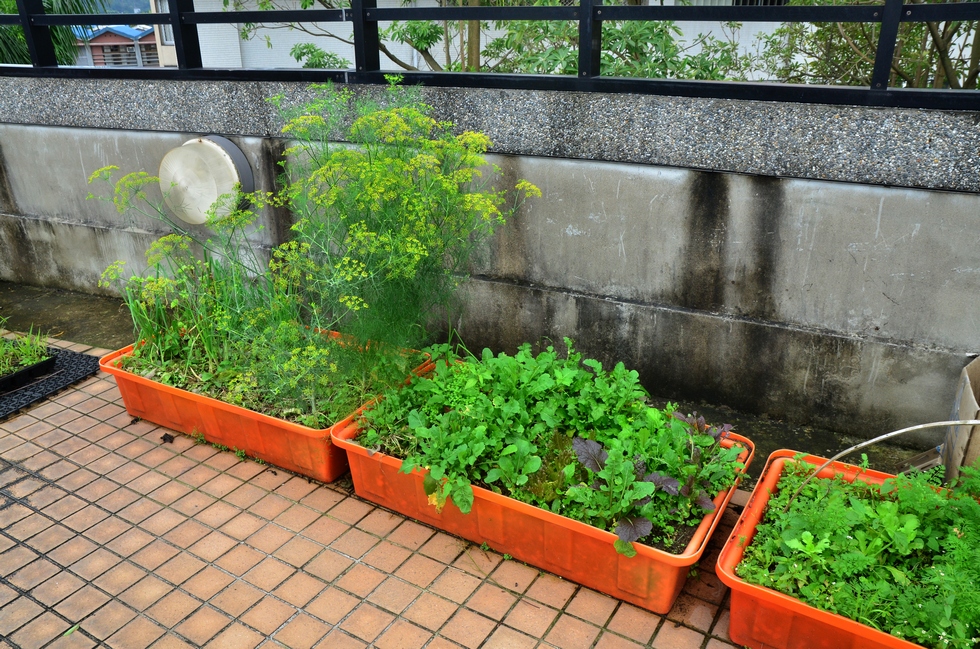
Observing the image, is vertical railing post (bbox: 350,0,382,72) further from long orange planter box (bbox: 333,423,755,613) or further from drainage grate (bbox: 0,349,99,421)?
drainage grate (bbox: 0,349,99,421)

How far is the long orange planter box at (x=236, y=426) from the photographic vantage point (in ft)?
12.1

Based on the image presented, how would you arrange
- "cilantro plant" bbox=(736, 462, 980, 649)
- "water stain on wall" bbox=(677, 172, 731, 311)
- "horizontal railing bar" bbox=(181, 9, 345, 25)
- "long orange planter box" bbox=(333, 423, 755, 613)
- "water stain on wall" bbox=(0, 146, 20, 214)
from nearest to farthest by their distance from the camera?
"cilantro plant" bbox=(736, 462, 980, 649)
"long orange planter box" bbox=(333, 423, 755, 613)
"water stain on wall" bbox=(677, 172, 731, 311)
"horizontal railing bar" bbox=(181, 9, 345, 25)
"water stain on wall" bbox=(0, 146, 20, 214)

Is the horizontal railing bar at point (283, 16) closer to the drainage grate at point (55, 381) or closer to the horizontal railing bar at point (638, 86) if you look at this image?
the horizontal railing bar at point (638, 86)

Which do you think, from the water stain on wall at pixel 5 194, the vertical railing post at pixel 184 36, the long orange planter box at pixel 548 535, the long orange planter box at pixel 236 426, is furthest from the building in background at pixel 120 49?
the long orange planter box at pixel 548 535

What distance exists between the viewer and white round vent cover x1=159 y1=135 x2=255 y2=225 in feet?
15.8

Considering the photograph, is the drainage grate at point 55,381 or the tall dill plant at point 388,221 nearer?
the tall dill plant at point 388,221

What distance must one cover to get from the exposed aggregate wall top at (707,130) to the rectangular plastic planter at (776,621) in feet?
5.74

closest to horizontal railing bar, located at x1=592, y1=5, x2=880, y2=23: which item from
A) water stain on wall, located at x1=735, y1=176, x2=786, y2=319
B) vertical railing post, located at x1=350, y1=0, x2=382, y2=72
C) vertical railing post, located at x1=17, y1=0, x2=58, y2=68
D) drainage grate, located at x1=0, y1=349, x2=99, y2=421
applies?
water stain on wall, located at x1=735, y1=176, x2=786, y2=319

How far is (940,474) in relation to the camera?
2.94m

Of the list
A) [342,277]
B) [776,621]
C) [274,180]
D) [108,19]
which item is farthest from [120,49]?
[776,621]

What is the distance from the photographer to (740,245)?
3.86m

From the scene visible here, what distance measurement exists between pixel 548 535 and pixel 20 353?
3.99 metres

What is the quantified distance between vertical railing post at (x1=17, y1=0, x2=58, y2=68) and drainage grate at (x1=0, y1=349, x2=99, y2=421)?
2351mm

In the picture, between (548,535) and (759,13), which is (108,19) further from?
(548,535)
